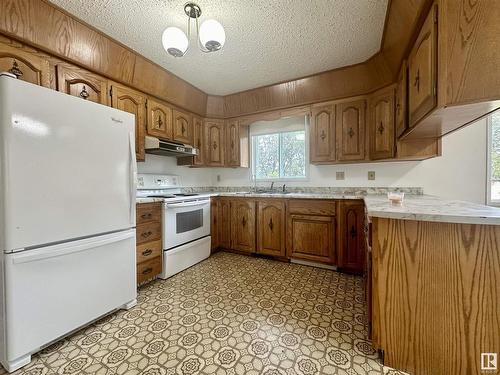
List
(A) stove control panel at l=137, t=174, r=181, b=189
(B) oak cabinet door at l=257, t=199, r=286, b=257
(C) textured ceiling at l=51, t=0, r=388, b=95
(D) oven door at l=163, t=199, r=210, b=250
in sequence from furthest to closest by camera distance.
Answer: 1. (B) oak cabinet door at l=257, t=199, r=286, b=257
2. (A) stove control panel at l=137, t=174, r=181, b=189
3. (D) oven door at l=163, t=199, r=210, b=250
4. (C) textured ceiling at l=51, t=0, r=388, b=95

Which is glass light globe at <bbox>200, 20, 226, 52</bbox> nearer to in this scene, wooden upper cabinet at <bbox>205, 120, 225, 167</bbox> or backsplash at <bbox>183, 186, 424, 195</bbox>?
wooden upper cabinet at <bbox>205, 120, 225, 167</bbox>

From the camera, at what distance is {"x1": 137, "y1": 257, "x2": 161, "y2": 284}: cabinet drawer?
2.11m

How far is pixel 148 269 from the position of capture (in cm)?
220

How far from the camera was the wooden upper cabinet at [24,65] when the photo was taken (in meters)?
1.53

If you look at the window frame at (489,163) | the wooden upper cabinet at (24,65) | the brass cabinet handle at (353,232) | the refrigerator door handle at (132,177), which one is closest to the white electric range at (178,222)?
the refrigerator door handle at (132,177)

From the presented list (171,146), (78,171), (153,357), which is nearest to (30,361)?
(153,357)

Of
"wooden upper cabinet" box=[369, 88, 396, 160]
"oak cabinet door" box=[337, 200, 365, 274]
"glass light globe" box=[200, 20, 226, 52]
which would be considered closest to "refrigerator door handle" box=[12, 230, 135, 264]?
"glass light globe" box=[200, 20, 226, 52]

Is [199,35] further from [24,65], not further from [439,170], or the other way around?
[439,170]

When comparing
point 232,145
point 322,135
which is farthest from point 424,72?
point 232,145

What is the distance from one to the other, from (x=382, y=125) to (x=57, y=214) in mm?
3108

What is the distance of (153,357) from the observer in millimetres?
1300

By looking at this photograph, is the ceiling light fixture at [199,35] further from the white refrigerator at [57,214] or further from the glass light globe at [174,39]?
the white refrigerator at [57,214]

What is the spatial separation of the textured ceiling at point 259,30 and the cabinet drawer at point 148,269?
2.22 m

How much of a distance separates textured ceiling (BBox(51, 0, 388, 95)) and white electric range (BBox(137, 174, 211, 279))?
1506 mm
